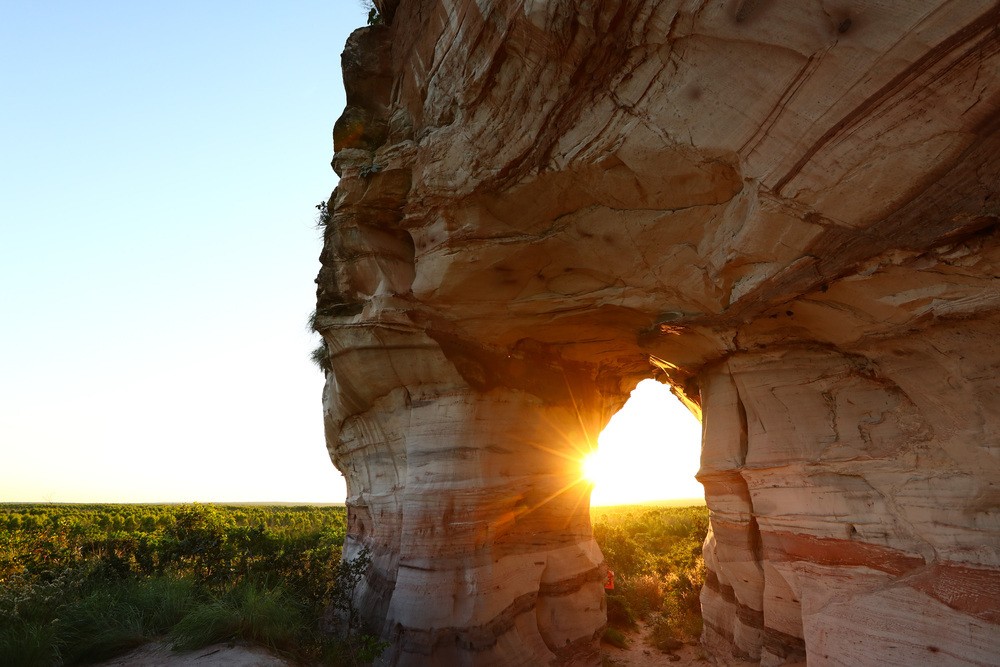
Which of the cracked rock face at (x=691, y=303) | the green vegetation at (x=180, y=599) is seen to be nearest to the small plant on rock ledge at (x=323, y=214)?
the cracked rock face at (x=691, y=303)

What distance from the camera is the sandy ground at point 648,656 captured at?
1046cm

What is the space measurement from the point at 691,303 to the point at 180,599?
8.23 meters

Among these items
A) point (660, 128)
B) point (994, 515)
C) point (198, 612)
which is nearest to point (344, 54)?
point (660, 128)

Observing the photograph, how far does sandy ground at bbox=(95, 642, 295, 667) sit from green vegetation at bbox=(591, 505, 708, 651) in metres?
8.00

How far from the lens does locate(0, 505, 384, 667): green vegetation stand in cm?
643

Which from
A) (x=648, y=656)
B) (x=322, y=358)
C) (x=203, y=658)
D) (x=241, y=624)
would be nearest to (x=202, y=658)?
(x=203, y=658)

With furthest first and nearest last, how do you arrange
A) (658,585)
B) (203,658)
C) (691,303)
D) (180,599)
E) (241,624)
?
(658,585), (180,599), (691,303), (241,624), (203,658)

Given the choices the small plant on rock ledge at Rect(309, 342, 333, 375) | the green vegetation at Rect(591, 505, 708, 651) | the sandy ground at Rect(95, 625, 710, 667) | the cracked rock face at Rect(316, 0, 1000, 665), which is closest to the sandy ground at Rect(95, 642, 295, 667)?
the sandy ground at Rect(95, 625, 710, 667)

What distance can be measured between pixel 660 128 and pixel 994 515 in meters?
4.78

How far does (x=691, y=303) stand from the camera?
7.08 meters

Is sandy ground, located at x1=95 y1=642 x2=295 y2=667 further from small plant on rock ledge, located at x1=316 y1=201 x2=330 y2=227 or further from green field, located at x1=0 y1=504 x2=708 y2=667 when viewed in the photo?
small plant on rock ledge, located at x1=316 y1=201 x2=330 y2=227

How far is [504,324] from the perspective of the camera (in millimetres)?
8875

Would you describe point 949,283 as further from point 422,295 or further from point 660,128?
point 422,295

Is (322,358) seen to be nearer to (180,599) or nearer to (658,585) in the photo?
(180,599)
